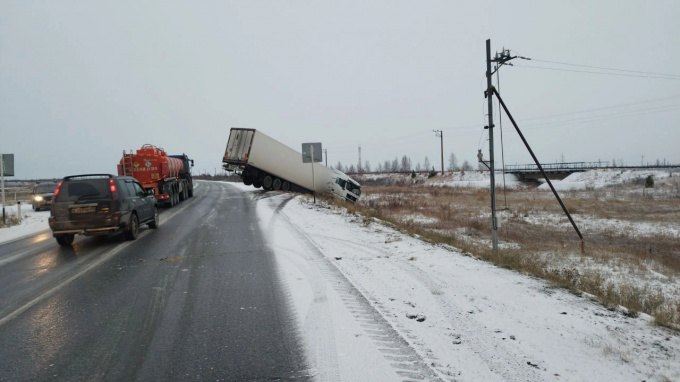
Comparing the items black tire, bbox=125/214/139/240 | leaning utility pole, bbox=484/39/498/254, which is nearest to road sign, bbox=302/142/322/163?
black tire, bbox=125/214/139/240

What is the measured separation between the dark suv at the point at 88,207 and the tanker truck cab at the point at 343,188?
1768 centimetres

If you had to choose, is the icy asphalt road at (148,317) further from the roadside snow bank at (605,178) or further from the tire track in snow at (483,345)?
the roadside snow bank at (605,178)

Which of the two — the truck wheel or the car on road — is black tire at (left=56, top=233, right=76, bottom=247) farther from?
the truck wheel

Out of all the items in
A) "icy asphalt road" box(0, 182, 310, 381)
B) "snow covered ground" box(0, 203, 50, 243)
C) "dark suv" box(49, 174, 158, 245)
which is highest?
"dark suv" box(49, 174, 158, 245)

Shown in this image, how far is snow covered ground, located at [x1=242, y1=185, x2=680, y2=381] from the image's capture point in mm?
3529

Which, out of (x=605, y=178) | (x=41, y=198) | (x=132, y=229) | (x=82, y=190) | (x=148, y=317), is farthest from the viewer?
(x=605, y=178)

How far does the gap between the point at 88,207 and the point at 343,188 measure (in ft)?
62.6

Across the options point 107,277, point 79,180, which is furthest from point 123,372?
point 79,180

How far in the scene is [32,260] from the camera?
8.88m

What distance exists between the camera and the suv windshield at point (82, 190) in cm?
1009

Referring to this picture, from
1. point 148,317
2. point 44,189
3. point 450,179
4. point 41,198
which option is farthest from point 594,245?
point 450,179

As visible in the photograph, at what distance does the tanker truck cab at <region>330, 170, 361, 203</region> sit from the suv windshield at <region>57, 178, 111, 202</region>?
1816cm

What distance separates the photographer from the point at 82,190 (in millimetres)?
10164

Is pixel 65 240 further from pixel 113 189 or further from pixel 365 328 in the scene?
pixel 365 328
